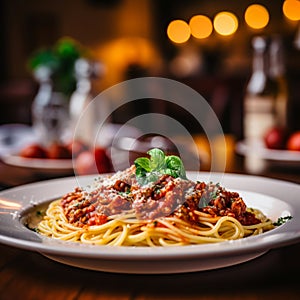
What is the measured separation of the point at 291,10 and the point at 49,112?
8310 mm

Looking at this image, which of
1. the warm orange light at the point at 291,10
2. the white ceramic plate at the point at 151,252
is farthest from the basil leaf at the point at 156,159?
the warm orange light at the point at 291,10

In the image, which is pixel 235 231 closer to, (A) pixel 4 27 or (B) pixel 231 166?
(B) pixel 231 166

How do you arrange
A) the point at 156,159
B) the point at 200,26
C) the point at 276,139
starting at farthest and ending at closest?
the point at 200,26, the point at 276,139, the point at 156,159

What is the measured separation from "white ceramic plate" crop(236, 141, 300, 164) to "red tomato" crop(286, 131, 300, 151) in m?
0.03

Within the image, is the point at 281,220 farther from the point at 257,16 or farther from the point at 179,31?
the point at 179,31

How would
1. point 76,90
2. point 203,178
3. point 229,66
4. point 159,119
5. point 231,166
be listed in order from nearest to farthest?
point 203,178 < point 231,166 < point 76,90 < point 159,119 < point 229,66

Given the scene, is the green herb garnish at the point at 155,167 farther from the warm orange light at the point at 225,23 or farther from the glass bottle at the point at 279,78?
the warm orange light at the point at 225,23

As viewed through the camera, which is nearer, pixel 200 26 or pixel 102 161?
pixel 102 161

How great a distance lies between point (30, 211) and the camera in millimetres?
1097

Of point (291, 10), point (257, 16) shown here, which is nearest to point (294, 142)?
point (291, 10)

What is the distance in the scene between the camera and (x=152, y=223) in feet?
2.90

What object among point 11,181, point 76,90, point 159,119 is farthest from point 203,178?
point 159,119

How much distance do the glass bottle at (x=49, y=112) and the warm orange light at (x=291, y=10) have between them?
810cm

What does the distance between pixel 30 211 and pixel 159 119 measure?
411 centimetres
